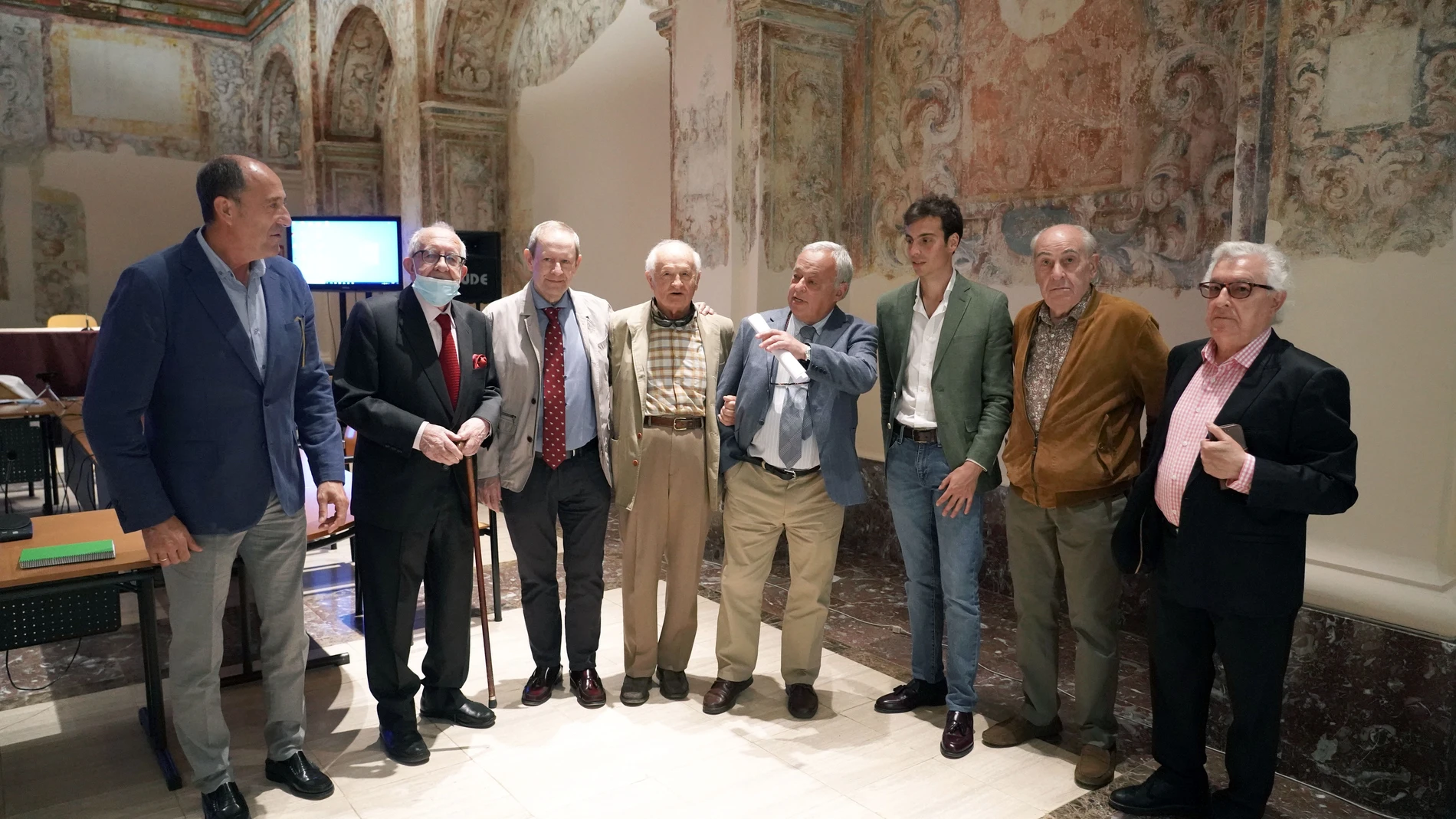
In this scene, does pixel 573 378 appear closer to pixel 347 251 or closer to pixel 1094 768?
pixel 1094 768

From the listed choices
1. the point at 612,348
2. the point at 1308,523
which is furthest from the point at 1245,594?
the point at 612,348

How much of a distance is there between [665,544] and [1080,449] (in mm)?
1483

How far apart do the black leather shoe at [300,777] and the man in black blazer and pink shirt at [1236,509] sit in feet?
7.70

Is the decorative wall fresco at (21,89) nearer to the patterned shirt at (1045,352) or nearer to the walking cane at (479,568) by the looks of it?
the walking cane at (479,568)

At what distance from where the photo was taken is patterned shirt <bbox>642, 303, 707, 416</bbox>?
344 centimetres

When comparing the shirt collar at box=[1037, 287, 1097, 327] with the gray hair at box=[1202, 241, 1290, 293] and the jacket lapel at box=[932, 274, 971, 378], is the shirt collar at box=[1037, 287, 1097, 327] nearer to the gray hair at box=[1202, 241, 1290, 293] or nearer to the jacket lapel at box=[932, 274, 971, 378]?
the jacket lapel at box=[932, 274, 971, 378]

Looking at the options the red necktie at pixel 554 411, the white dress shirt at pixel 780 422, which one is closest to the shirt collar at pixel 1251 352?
the white dress shirt at pixel 780 422

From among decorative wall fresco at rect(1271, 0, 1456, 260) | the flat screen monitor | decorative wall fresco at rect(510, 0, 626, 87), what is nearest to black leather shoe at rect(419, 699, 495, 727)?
decorative wall fresco at rect(1271, 0, 1456, 260)

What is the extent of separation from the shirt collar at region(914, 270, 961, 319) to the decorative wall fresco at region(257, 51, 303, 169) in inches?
432

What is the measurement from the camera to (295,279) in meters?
2.90

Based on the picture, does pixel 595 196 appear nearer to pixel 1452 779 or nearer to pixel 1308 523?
pixel 1308 523

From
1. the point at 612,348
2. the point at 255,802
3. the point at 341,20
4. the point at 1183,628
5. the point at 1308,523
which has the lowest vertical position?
the point at 255,802

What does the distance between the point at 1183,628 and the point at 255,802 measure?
8.86 ft

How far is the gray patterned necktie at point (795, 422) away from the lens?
131 inches
